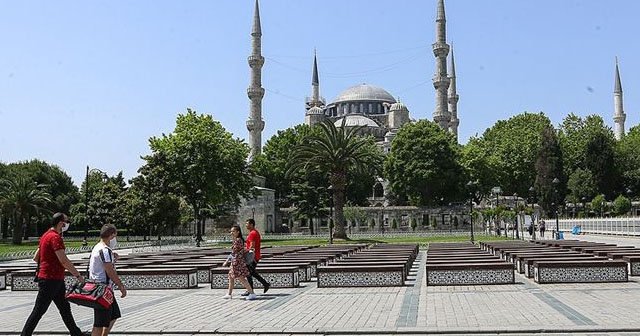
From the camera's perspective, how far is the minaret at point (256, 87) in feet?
244

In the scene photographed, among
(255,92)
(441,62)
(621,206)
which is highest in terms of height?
(441,62)

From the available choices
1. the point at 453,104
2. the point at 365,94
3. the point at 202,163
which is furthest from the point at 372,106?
the point at 202,163

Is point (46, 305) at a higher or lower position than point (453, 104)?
lower

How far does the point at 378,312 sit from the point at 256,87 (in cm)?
6542

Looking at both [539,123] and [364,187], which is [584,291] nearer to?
[364,187]

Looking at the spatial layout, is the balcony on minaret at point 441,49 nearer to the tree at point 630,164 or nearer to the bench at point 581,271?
the tree at point 630,164

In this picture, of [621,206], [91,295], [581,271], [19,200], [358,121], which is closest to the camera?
[91,295]

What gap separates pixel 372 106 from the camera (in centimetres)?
11800

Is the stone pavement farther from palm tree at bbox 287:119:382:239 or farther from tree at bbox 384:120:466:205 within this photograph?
tree at bbox 384:120:466:205

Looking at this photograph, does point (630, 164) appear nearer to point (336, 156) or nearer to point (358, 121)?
point (336, 156)

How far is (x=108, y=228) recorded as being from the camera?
788 centimetres

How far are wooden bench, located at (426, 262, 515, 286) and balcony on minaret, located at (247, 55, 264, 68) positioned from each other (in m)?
61.7

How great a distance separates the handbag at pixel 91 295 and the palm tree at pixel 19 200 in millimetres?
48358

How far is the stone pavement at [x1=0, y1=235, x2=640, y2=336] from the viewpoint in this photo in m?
9.03
